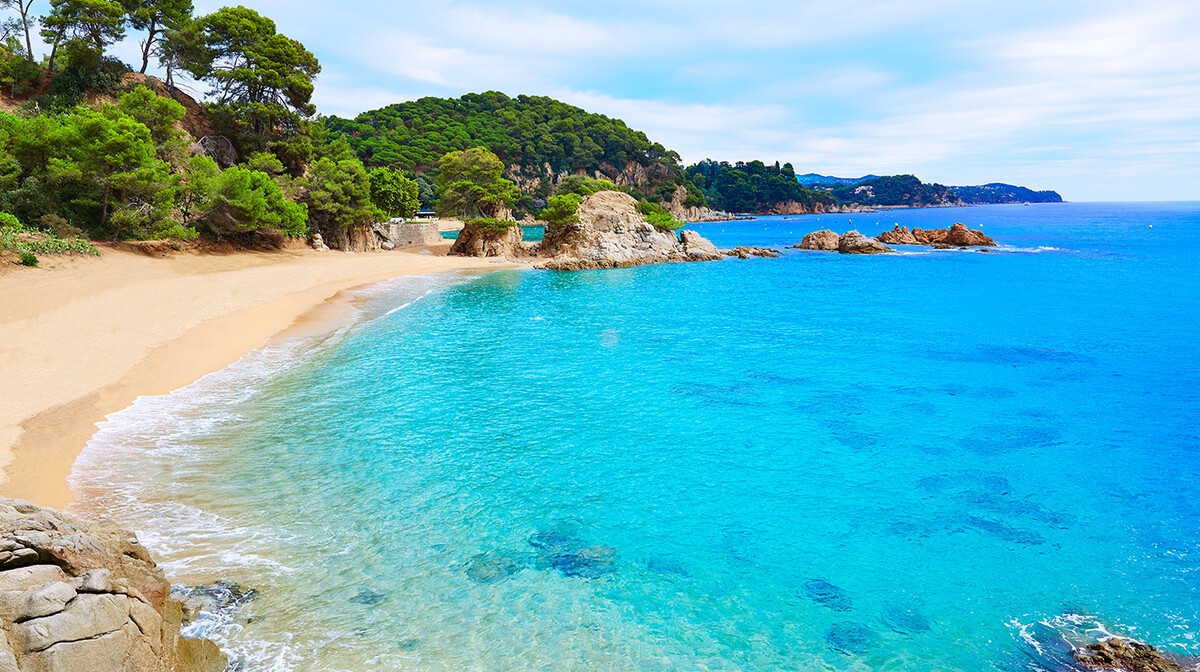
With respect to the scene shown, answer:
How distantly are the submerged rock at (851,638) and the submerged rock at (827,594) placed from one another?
0.38m

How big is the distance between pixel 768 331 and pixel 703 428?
45.4 ft

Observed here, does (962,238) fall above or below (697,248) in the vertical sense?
above

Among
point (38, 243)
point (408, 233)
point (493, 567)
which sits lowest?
point (493, 567)

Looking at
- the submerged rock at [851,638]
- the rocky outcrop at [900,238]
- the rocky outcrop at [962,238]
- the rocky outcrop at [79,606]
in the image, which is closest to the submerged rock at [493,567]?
the rocky outcrop at [79,606]

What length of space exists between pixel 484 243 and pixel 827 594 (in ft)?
179

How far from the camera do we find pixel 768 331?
2742 centimetres

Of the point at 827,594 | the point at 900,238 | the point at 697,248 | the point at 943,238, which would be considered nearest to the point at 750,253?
the point at 697,248

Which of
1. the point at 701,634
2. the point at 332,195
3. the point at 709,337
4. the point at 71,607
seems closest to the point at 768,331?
the point at 709,337

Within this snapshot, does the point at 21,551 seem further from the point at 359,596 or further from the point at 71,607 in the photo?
the point at 359,596

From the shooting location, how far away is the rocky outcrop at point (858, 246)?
70438 millimetres

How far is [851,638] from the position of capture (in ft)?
24.5

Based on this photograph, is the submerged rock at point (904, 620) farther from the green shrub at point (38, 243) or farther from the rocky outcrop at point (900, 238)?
the rocky outcrop at point (900, 238)

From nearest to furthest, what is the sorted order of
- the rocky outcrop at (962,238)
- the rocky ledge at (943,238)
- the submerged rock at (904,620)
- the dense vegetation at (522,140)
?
the submerged rock at (904,620), the rocky outcrop at (962,238), the rocky ledge at (943,238), the dense vegetation at (522,140)

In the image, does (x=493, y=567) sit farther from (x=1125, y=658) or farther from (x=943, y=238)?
(x=943, y=238)
